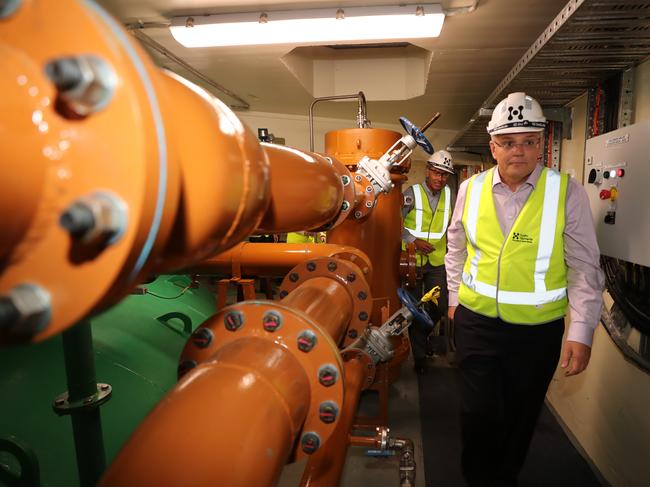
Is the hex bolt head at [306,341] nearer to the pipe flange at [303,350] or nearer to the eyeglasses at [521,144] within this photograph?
the pipe flange at [303,350]

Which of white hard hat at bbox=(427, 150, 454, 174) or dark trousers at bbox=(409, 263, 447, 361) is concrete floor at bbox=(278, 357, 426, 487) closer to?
dark trousers at bbox=(409, 263, 447, 361)

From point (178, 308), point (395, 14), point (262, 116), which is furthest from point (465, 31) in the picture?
point (262, 116)

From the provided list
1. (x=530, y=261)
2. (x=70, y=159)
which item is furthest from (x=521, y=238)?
(x=70, y=159)

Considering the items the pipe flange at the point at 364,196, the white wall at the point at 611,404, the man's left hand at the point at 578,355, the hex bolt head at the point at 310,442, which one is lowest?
the white wall at the point at 611,404

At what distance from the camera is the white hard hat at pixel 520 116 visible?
150 centimetres

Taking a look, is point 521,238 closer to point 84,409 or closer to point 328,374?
point 328,374

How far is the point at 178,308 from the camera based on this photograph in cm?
235

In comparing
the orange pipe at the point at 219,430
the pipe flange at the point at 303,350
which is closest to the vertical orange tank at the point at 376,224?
the pipe flange at the point at 303,350

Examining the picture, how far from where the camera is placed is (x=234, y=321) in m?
0.65

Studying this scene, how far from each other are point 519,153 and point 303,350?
130 centimetres

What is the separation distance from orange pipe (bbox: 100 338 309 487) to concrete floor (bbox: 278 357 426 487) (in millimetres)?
1435

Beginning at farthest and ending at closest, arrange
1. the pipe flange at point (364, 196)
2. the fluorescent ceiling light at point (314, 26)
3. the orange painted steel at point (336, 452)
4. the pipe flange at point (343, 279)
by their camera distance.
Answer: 1. the fluorescent ceiling light at point (314, 26)
2. the pipe flange at point (364, 196)
3. the pipe flange at point (343, 279)
4. the orange painted steel at point (336, 452)

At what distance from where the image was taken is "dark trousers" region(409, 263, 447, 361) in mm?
3119

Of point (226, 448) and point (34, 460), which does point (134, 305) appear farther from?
point (226, 448)
